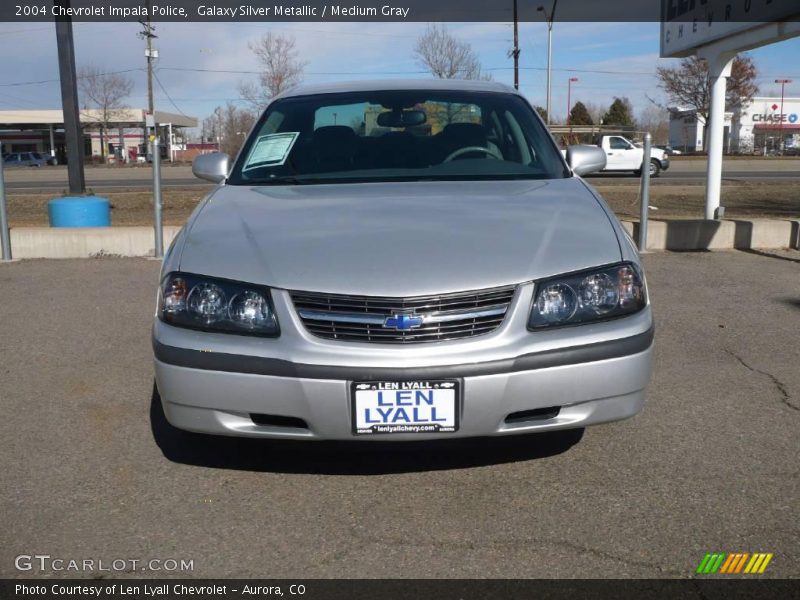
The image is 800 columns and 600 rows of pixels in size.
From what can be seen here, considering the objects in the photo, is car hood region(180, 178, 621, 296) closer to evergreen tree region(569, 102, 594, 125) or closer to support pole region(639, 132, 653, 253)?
support pole region(639, 132, 653, 253)

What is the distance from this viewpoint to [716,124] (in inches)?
416

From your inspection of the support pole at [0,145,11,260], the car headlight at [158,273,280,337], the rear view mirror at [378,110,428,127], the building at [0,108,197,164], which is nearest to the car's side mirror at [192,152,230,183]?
the rear view mirror at [378,110,428,127]

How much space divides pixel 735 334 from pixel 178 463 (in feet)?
12.4

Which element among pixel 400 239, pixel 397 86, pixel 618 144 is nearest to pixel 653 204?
pixel 397 86

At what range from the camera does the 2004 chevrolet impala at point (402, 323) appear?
2.84m

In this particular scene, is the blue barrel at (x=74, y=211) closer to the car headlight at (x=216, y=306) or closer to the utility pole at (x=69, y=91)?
the utility pole at (x=69, y=91)

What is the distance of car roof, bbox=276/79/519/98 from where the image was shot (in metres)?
4.67

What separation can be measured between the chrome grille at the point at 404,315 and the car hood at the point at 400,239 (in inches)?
1.3

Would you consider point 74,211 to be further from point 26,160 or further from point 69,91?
point 26,160

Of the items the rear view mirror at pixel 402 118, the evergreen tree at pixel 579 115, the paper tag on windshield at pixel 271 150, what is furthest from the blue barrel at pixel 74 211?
the evergreen tree at pixel 579 115

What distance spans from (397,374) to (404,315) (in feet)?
0.66

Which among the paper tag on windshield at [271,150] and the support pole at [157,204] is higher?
the paper tag on windshield at [271,150]
